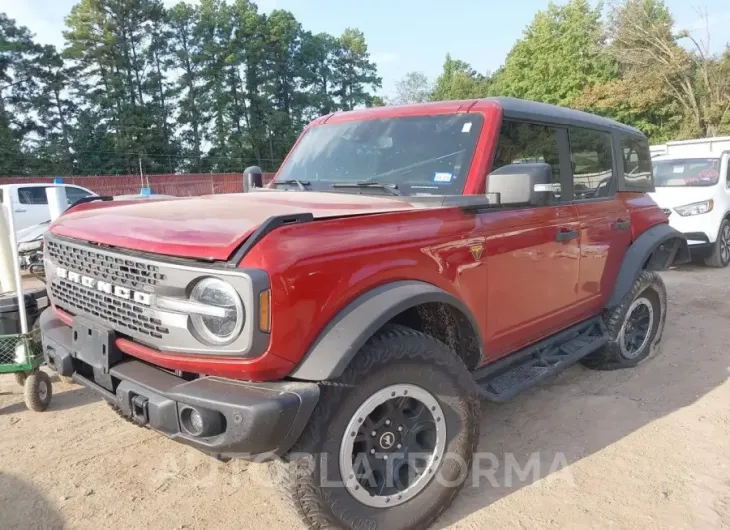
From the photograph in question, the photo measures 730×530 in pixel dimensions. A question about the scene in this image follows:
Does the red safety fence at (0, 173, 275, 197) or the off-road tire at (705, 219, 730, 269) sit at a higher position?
the red safety fence at (0, 173, 275, 197)

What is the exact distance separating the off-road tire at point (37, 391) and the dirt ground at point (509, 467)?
104 mm

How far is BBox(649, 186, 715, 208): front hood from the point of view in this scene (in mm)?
8805

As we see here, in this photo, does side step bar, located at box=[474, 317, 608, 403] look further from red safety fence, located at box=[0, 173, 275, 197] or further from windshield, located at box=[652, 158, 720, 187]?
red safety fence, located at box=[0, 173, 275, 197]

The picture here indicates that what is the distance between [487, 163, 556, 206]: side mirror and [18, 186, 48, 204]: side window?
11751 mm

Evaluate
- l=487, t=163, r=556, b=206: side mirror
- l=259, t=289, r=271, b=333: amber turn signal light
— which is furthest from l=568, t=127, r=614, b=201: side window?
l=259, t=289, r=271, b=333: amber turn signal light

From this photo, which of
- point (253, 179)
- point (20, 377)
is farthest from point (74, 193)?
point (253, 179)

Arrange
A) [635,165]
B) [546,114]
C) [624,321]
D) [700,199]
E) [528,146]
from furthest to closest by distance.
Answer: [700,199]
[635,165]
[624,321]
[546,114]
[528,146]

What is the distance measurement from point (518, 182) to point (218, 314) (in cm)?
164

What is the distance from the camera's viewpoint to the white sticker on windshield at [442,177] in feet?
10.2

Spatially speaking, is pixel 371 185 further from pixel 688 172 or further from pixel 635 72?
pixel 635 72

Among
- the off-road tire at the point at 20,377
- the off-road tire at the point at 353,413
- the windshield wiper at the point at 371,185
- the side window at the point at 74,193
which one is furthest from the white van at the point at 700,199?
the side window at the point at 74,193

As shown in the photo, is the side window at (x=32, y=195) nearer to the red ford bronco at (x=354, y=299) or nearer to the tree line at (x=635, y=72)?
the red ford bronco at (x=354, y=299)

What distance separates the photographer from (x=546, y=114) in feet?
11.9

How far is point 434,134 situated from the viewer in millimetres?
3291
